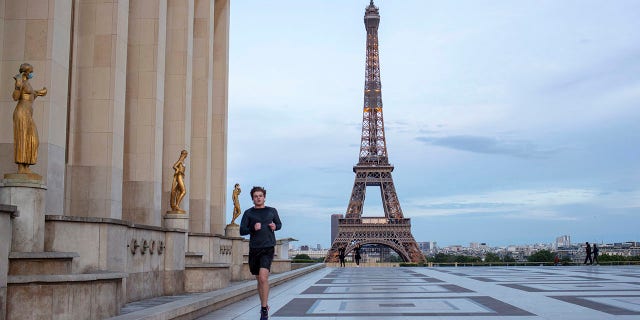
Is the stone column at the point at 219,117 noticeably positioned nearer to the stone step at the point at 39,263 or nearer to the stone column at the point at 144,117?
the stone column at the point at 144,117

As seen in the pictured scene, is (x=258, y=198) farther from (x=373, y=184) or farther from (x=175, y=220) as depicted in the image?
(x=373, y=184)

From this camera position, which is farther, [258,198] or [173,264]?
[173,264]

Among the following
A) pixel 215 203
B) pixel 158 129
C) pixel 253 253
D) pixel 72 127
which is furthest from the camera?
pixel 215 203

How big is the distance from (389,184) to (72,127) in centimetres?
8844

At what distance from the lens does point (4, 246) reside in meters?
9.73

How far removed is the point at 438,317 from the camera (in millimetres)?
12828

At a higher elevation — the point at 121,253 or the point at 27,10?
the point at 27,10

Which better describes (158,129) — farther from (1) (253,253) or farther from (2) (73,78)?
(1) (253,253)

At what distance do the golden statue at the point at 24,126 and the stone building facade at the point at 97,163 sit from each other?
1.38 feet

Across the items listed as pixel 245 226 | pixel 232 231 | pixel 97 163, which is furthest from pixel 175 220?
pixel 232 231

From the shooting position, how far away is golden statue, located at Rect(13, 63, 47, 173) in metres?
11.3

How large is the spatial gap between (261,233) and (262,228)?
8cm

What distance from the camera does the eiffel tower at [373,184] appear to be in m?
97.6

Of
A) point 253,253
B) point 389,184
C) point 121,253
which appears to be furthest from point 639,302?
point 389,184
